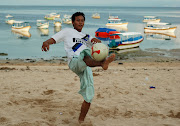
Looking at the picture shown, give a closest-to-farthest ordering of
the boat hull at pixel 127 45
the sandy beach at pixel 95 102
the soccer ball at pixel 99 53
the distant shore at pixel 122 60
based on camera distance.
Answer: the soccer ball at pixel 99 53, the sandy beach at pixel 95 102, the distant shore at pixel 122 60, the boat hull at pixel 127 45

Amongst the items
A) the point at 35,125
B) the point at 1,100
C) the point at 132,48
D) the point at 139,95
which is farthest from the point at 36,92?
the point at 132,48

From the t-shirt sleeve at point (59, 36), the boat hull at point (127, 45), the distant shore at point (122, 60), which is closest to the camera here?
the t-shirt sleeve at point (59, 36)

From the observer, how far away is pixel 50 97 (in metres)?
5.98

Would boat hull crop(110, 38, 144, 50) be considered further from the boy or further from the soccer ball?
the soccer ball

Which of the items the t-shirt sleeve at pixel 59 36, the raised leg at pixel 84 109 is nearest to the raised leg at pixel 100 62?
the t-shirt sleeve at pixel 59 36

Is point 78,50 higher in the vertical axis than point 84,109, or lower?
higher

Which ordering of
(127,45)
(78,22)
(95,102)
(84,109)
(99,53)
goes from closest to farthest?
1. (99,53)
2. (78,22)
3. (84,109)
4. (95,102)
5. (127,45)

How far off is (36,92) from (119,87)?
8.77 feet

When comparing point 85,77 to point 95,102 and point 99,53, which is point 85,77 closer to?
point 99,53

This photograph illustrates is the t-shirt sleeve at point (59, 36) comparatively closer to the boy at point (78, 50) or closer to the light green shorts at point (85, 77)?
the boy at point (78, 50)

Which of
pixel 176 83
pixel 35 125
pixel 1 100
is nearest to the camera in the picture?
pixel 35 125

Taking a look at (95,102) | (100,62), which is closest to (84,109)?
(100,62)

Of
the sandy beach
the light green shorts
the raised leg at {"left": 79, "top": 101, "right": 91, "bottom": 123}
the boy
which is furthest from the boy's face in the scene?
the sandy beach

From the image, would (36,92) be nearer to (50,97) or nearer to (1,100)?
(50,97)
